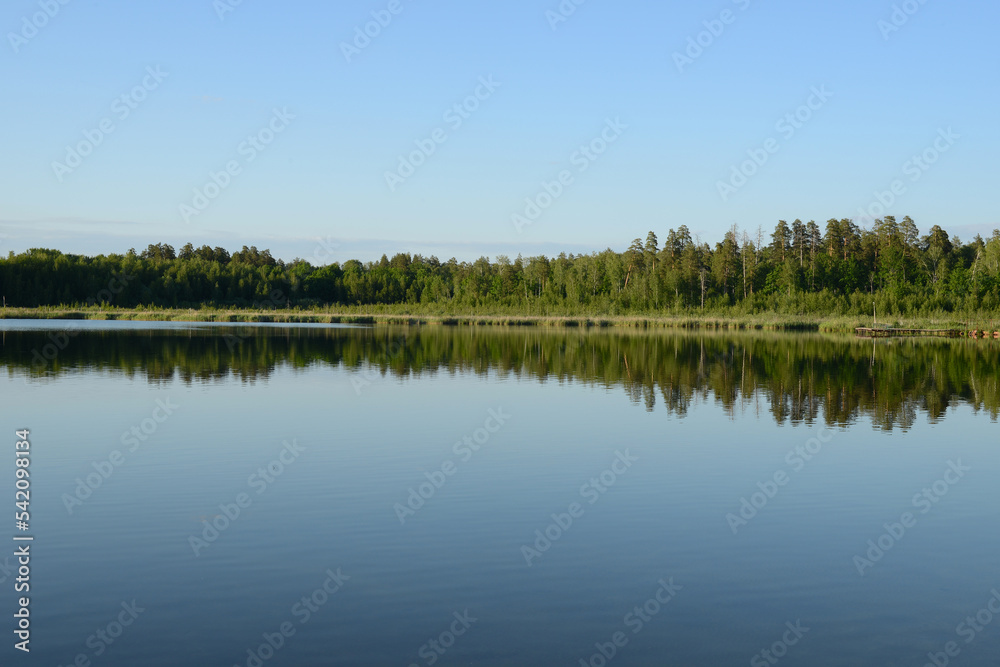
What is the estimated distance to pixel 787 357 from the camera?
1847 inches

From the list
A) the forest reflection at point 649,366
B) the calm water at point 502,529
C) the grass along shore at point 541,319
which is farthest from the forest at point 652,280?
the calm water at point 502,529

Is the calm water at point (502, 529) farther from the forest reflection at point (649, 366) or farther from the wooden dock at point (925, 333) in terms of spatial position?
the wooden dock at point (925, 333)

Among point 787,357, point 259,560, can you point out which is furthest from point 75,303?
point 259,560

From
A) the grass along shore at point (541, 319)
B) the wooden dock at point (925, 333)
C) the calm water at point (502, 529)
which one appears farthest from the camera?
the grass along shore at point (541, 319)

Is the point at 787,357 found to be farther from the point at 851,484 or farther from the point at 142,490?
the point at 142,490

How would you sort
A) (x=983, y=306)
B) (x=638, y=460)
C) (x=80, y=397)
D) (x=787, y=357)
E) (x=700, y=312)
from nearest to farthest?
(x=638, y=460) → (x=80, y=397) → (x=787, y=357) → (x=983, y=306) → (x=700, y=312)

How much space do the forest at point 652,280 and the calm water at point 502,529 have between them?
84586mm

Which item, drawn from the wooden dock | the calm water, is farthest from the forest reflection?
the wooden dock

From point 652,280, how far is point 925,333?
44105 millimetres

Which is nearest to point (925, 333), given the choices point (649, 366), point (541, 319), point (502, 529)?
point (541, 319)

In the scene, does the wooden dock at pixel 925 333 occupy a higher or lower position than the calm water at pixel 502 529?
lower

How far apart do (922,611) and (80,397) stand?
76.7ft

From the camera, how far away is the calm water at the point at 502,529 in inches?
320

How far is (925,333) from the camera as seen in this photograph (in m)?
82.8
